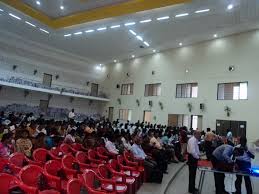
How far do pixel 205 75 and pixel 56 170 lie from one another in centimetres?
1521

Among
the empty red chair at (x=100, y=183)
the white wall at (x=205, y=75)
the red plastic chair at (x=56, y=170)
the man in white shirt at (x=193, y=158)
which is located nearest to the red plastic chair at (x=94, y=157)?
the empty red chair at (x=100, y=183)

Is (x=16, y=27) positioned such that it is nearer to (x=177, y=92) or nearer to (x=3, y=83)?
(x=3, y=83)

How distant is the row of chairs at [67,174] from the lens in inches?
120

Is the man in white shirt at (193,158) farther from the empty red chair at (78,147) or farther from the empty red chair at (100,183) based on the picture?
the empty red chair at (78,147)

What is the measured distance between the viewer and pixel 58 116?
2122 centimetres

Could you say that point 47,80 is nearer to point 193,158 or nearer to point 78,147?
point 78,147

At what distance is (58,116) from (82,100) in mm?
3545

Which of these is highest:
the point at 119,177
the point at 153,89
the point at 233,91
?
the point at 153,89

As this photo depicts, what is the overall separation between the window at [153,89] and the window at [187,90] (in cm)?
184

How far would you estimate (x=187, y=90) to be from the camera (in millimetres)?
18516

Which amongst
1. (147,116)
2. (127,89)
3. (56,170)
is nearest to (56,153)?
(56,170)

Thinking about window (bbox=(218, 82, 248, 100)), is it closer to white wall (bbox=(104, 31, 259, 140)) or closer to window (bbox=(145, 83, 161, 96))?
white wall (bbox=(104, 31, 259, 140))

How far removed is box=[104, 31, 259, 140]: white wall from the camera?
15.3 meters

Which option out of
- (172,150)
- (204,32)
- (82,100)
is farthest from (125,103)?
(172,150)
